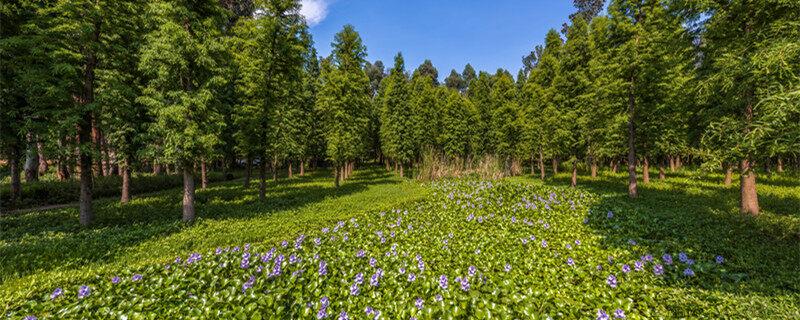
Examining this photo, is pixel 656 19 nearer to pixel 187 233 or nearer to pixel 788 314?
pixel 788 314

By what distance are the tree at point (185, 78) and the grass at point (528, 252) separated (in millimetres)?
2926

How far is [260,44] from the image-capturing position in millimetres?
15484

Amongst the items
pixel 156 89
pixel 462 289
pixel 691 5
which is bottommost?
pixel 462 289

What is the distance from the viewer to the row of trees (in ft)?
27.4

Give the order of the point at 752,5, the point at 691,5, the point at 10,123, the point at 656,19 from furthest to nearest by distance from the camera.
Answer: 1. the point at 656,19
2. the point at 10,123
3. the point at 691,5
4. the point at 752,5

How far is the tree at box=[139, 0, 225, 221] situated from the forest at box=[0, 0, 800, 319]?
0.08 m

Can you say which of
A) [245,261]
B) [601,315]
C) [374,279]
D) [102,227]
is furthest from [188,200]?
[601,315]

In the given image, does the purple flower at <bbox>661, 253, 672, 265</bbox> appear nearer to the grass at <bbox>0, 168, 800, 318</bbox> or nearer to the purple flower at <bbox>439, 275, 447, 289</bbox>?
the grass at <bbox>0, 168, 800, 318</bbox>

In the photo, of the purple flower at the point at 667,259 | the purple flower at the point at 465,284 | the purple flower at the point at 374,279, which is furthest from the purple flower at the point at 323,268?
the purple flower at the point at 667,259

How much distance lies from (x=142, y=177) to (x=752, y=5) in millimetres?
30382

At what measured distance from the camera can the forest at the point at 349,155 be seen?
17.6 feet

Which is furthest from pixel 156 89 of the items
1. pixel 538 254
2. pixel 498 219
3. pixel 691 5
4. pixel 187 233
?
pixel 691 5

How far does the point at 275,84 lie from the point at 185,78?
436 centimetres

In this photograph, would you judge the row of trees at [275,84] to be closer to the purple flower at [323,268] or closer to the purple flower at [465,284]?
the purple flower at [465,284]
